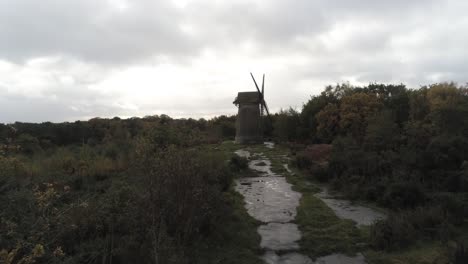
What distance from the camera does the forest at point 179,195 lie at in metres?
4.43

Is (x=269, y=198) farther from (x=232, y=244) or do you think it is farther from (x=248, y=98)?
(x=248, y=98)

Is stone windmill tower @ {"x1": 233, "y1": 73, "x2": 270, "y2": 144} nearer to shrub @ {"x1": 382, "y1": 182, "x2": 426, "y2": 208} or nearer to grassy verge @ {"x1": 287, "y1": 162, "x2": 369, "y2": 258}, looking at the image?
grassy verge @ {"x1": 287, "y1": 162, "x2": 369, "y2": 258}

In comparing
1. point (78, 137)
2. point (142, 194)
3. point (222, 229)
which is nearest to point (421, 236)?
point (222, 229)

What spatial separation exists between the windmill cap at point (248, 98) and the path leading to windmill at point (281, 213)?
20.8 metres

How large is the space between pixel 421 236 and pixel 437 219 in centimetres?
77

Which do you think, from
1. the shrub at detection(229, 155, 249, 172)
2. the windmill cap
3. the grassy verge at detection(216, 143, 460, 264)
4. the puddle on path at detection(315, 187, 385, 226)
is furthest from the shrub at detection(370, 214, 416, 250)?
the windmill cap

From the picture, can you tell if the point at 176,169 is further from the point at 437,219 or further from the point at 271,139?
the point at 271,139

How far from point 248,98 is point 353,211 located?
28540mm

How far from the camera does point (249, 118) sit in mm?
36625

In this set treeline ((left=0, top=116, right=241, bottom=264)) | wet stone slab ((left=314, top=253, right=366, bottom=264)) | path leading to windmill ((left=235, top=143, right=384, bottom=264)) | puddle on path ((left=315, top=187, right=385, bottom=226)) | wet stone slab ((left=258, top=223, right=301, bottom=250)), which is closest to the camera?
treeline ((left=0, top=116, right=241, bottom=264))

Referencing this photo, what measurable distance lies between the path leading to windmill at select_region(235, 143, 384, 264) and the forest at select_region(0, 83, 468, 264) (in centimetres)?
45

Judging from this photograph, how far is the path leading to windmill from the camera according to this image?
6.30 meters

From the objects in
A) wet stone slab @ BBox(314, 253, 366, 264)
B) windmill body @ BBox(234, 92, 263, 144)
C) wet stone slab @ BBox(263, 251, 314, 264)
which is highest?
windmill body @ BBox(234, 92, 263, 144)

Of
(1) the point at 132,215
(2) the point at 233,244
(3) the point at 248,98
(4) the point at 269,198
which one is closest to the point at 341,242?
(2) the point at 233,244
